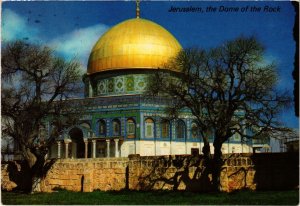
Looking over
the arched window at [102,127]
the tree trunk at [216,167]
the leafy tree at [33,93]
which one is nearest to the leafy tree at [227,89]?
the tree trunk at [216,167]

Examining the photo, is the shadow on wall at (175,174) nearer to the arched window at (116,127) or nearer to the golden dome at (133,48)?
the arched window at (116,127)

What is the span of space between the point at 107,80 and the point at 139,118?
223 inches

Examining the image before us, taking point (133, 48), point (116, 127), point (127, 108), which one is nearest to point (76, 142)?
point (116, 127)

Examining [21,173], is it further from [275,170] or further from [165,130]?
[165,130]

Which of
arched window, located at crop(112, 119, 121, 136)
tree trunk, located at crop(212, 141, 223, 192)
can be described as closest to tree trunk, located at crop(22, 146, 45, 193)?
tree trunk, located at crop(212, 141, 223, 192)

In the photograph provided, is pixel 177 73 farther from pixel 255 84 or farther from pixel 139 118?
pixel 139 118

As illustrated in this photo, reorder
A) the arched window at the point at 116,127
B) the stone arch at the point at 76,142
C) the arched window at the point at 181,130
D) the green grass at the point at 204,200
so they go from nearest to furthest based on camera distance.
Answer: the green grass at the point at 204,200 < the arched window at the point at 116,127 < the arched window at the point at 181,130 < the stone arch at the point at 76,142

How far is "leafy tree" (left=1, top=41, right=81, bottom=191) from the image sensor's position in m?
20.6

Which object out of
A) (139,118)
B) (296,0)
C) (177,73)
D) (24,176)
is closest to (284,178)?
(177,73)

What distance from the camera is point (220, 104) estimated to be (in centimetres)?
1927

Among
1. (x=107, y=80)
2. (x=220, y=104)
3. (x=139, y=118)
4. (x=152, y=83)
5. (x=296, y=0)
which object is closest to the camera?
(x=296, y=0)

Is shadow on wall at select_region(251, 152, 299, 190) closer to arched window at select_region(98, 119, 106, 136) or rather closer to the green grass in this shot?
the green grass

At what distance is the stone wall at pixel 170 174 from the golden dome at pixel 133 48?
1644cm

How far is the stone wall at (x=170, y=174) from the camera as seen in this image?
1944 centimetres
